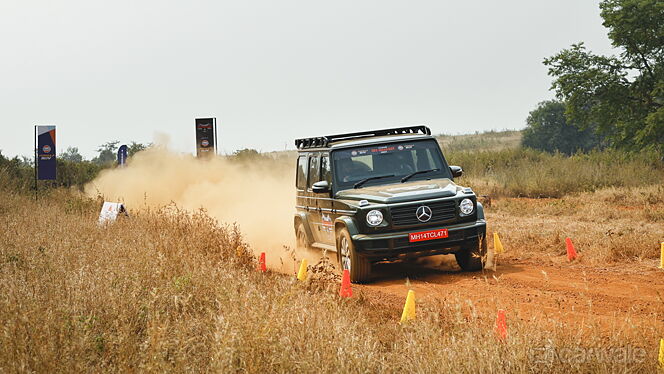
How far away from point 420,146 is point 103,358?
727cm

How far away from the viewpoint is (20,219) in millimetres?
15781

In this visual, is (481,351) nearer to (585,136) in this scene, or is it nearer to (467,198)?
(467,198)

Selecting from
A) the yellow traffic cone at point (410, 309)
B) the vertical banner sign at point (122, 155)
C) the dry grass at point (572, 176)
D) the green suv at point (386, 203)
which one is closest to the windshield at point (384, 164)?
the green suv at point (386, 203)

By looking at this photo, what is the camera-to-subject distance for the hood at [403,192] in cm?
1091

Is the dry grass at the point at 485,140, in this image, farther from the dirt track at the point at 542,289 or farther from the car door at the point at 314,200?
the dirt track at the point at 542,289

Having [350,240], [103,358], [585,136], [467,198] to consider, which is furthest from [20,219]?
[585,136]

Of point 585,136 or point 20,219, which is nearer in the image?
point 20,219

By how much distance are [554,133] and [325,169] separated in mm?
66568

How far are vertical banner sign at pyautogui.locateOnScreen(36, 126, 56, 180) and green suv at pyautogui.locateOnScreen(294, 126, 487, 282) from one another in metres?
15.7

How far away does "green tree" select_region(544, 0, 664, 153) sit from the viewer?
109 feet

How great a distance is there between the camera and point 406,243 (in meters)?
10.8

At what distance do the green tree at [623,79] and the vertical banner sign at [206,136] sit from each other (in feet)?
51.9

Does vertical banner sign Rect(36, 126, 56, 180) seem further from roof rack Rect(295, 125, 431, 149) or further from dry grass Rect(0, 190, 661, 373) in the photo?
dry grass Rect(0, 190, 661, 373)

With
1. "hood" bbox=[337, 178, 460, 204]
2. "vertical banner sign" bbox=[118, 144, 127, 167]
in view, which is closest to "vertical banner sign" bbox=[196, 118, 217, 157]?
"vertical banner sign" bbox=[118, 144, 127, 167]
